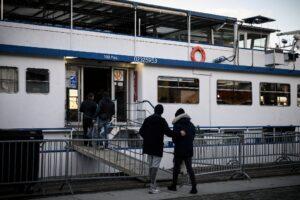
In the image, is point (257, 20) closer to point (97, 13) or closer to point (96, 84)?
point (97, 13)

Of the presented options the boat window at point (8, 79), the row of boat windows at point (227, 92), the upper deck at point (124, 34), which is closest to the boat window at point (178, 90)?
the row of boat windows at point (227, 92)

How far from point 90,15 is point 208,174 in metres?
8.31

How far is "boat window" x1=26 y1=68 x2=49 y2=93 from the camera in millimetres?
14047

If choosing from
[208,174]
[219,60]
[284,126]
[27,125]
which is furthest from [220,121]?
[27,125]

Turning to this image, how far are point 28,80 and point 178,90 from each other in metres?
5.76

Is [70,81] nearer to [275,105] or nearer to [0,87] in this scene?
[0,87]

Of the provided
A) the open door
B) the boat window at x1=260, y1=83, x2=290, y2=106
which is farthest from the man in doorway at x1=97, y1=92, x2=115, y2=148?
the boat window at x1=260, y1=83, x2=290, y2=106

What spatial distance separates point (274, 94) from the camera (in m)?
20.1

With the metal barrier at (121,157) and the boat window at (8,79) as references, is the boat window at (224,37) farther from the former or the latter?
the boat window at (8,79)

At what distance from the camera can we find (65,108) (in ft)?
50.1

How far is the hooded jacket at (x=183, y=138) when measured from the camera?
1053 centimetres

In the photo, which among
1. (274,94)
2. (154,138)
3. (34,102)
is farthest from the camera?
(274,94)

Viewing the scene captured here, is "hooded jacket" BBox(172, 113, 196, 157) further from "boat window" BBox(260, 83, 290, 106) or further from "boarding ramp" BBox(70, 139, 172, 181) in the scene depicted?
"boat window" BBox(260, 83, 290, 106)

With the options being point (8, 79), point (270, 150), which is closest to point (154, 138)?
point (270, 150)
